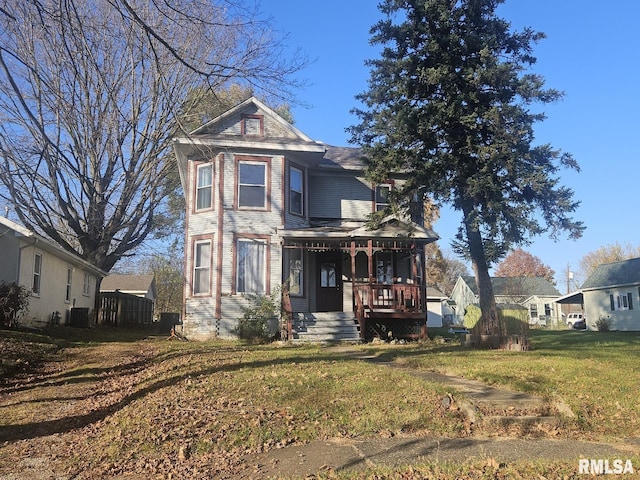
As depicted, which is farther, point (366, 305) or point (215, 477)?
point (366, 305)

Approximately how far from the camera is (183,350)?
13.4 metres

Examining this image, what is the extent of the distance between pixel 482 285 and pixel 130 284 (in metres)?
40.0

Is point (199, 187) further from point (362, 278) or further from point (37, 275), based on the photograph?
point (362, 278)

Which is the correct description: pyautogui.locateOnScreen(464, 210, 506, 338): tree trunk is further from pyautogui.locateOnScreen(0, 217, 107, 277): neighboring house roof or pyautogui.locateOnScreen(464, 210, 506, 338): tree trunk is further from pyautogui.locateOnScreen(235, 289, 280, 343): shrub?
pyautogui.locateOnScreen(0, 217, 107, 277): neighboring house roof

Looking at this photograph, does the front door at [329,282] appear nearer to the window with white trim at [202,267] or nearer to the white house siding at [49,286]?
the window with white trim at [202,267]

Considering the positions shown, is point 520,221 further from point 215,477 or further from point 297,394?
point 215,477

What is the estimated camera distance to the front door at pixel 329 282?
19141mm

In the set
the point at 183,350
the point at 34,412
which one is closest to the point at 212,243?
the point at 183,350

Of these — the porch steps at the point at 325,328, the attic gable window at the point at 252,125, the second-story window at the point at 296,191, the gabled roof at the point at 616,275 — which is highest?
the attic gable window at the point at 252,125

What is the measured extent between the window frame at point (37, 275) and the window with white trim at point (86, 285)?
19.9 feet

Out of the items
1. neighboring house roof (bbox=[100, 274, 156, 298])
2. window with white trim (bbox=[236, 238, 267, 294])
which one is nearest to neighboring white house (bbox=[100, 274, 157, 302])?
neighboring house roof (bbox=[100, 274, 156, 298])

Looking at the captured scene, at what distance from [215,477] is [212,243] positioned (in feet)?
43.8

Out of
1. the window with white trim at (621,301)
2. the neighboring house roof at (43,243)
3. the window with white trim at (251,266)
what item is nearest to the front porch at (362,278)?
the window with white trim at (251,266)

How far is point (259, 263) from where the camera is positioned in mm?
17781
